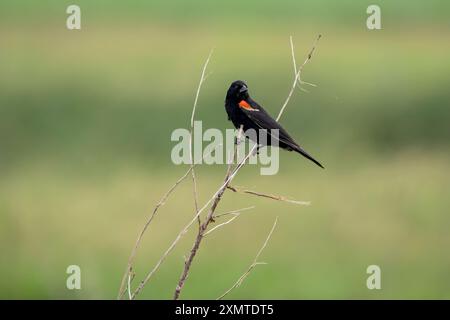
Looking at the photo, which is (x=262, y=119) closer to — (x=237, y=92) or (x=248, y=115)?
(x=248, y=115)

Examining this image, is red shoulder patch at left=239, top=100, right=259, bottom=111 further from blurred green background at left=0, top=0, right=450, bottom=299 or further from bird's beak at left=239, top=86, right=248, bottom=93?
blurred green background at left=0, top=0, right=450, bottom=299

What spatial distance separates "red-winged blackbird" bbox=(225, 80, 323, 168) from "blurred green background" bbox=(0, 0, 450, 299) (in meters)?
3.63

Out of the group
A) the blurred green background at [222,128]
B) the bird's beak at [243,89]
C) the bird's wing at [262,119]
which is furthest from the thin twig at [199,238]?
the blurred green background at [222,128]

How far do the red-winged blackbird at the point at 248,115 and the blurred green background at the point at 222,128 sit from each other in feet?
11.9

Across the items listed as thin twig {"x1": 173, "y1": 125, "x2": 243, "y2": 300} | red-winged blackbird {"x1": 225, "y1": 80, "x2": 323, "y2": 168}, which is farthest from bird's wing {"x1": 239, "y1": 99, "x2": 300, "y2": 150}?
thin twig {"x1": 173, "y1": 125, "x2": 243, "y2": 300}

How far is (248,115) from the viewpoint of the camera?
6734mm

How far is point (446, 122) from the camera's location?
1429 centimetres

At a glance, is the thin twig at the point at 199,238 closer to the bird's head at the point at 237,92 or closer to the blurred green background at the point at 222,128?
the bird's head at the point at 237,92

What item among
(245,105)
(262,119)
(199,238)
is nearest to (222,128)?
(245,105)

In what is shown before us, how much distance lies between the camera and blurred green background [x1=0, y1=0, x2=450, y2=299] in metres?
11.0

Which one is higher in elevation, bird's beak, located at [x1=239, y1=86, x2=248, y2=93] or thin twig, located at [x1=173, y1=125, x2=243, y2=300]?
bird's beak, located at [x1=239, y1=86, x2=248, y2=93]

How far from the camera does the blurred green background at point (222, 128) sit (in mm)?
11000

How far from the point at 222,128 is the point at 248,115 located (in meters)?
6.40

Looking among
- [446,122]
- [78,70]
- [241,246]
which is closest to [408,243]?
[241,246]
